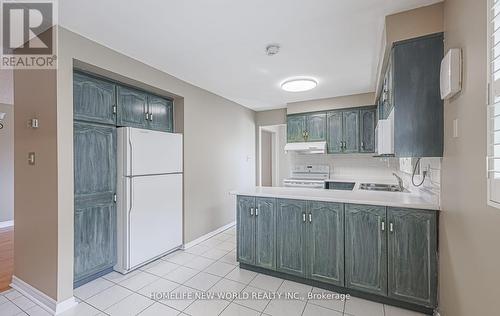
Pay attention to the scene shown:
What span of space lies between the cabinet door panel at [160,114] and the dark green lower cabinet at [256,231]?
158 centimetres

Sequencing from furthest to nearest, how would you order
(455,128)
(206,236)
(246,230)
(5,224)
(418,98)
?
(5,224), (206,236), (246,230), (418,98), (455,128)

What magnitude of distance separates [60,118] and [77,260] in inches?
56.2

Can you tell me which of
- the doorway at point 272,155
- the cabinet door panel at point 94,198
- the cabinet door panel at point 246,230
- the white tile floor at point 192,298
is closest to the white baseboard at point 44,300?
the white tile floor at point 192,298

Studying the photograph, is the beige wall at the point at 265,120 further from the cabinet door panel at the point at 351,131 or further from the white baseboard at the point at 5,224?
the white baseboard at the point at 5,224

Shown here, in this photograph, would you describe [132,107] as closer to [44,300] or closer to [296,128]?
[44,300]

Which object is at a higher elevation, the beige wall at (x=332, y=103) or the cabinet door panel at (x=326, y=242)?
the beige wall at (x=332, y=103)

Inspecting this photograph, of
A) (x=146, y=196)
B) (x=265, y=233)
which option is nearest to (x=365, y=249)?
(x=265, y=233)

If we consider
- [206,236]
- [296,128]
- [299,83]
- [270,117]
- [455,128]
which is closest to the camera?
[455,128]

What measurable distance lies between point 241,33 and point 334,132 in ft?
9.74

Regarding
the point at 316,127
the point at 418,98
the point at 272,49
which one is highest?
the point at 272,49

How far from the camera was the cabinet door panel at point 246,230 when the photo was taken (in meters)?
2.73

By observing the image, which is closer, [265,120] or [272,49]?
[272,49]

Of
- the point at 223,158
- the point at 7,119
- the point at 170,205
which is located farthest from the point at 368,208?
the point at 7,119

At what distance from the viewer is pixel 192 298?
224 cm
